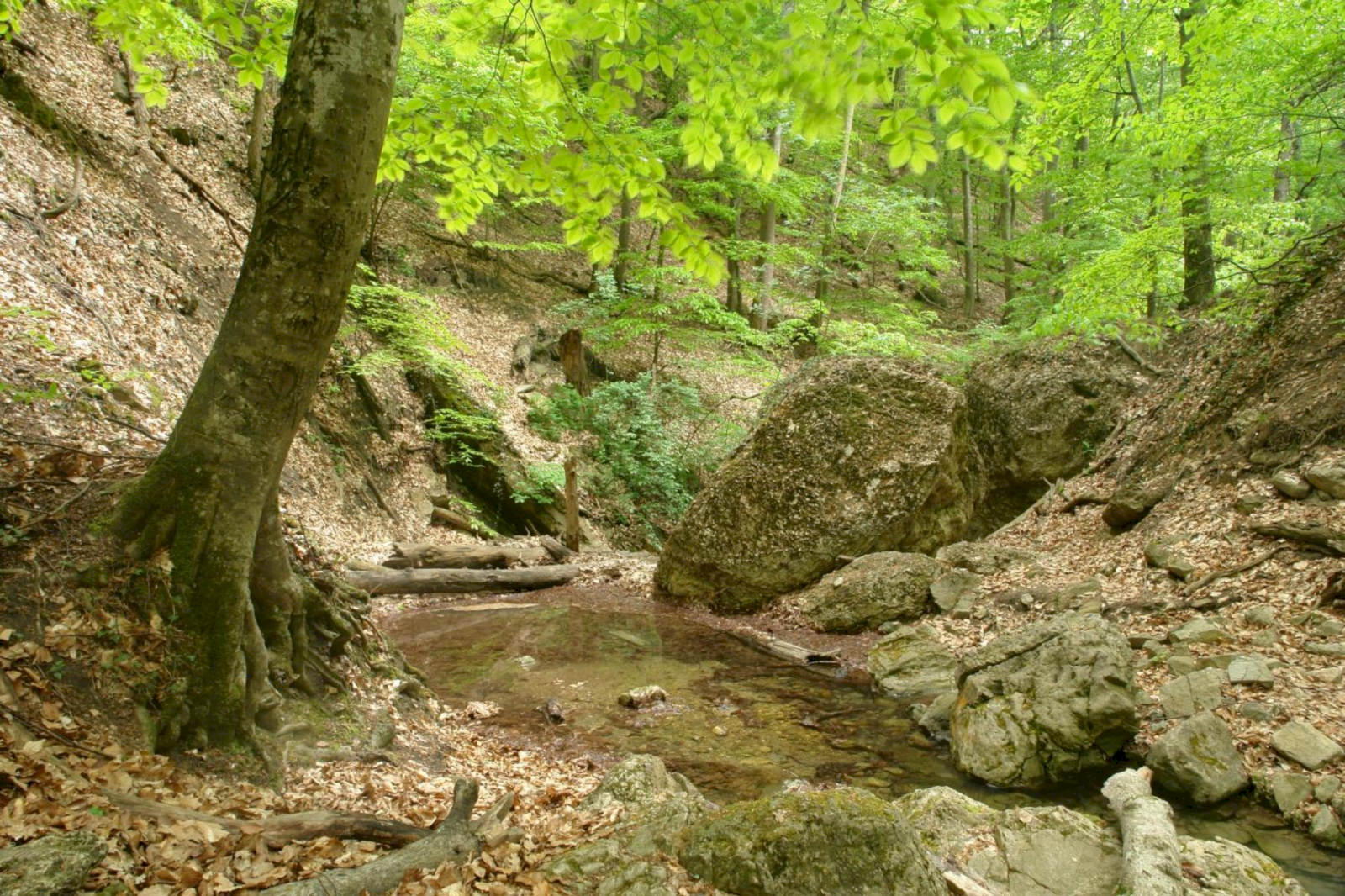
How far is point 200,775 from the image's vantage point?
3.16m

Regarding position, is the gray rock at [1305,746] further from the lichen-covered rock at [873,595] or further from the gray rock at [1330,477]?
the lichen-covered rock at [873,595]

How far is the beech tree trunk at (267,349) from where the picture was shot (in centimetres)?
290

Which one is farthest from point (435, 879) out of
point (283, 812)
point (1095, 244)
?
point (1095, 244)

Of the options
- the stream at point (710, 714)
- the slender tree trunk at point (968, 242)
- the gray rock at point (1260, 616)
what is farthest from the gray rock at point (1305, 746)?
the slender tree trunk at point (968, 242)

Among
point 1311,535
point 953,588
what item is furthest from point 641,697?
point 1311,535

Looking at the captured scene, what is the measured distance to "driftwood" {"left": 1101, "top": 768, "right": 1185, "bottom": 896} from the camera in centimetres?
352

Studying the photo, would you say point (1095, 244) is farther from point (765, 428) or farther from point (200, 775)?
point (200, 775)

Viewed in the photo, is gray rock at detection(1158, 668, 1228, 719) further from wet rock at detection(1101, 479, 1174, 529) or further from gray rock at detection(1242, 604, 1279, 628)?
wet rock at detection(1101, 479, 1174, 529)

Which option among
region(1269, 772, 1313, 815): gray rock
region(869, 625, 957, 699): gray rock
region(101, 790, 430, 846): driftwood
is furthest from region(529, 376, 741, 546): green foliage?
region(101, 790, 430, 846): driftwood

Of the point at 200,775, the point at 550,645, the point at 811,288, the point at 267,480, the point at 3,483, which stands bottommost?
the point at 550,645

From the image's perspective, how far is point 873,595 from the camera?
9.45 metres

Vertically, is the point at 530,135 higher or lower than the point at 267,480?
higher

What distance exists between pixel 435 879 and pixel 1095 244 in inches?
726

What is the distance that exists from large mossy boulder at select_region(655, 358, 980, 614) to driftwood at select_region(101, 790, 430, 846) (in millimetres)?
8022
